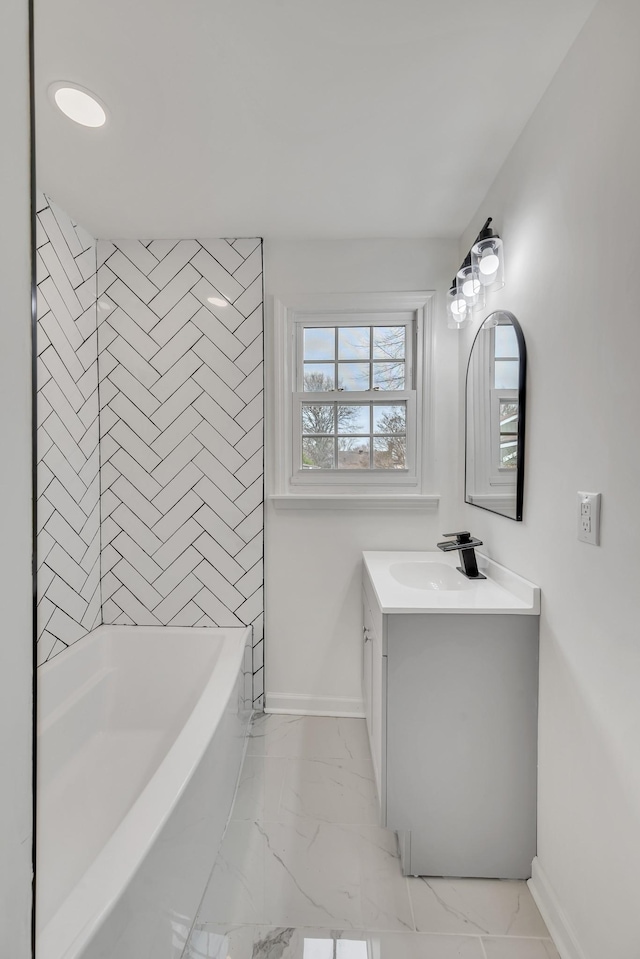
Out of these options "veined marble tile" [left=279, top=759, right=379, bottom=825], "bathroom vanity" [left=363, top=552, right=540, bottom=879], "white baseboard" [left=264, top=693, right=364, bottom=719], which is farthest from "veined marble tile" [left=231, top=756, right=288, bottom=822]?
"bathroom vanity" [left=363, top=552, right=540, bottom=879]

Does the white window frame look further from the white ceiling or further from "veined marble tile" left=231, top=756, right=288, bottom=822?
"veined marble tile" left=231, top=756, right=288, bottom=822

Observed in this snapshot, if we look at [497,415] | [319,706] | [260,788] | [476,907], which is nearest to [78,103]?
[497,415]

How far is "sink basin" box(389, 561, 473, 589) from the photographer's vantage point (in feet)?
5.94

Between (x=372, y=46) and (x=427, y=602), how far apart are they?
161 centimetres

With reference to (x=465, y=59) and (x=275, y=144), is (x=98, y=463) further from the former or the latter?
(x=465, y=59)

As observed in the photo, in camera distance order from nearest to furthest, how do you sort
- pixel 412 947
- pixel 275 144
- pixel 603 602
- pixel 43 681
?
pixel 603 602 → pixel 412 947 → pixel 275 144 → pixel 43 681

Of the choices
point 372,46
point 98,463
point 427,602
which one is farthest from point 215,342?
point 427,602

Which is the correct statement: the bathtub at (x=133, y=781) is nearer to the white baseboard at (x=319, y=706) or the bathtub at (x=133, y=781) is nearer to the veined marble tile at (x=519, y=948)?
the white baseboard at (x=319, y=706)

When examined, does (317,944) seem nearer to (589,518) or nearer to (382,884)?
(382,884)

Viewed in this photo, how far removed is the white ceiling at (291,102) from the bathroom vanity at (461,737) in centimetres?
156

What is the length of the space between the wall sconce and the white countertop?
A: 3.50 ft

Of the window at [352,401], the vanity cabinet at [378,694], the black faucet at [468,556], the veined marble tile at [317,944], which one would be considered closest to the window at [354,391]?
the window at [352,401]

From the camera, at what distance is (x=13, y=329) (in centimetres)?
43

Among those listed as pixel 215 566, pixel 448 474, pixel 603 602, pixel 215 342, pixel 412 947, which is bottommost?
pixel 412 947
